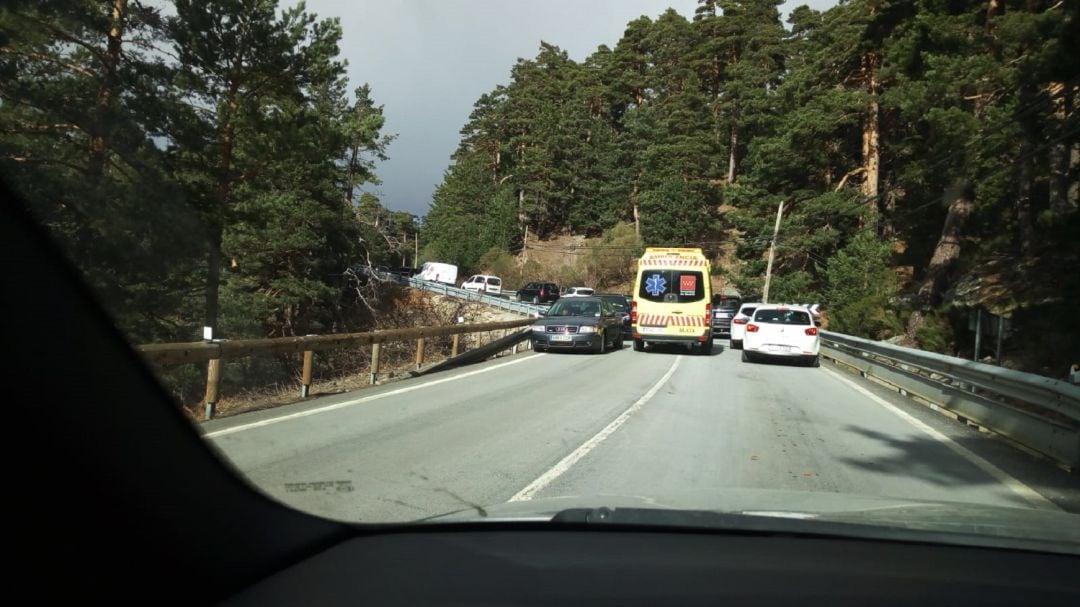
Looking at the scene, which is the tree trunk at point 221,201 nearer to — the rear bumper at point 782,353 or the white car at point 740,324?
the rear bumper at point 782,353

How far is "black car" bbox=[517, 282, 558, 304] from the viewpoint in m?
53.7

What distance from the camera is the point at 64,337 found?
7.38 ft

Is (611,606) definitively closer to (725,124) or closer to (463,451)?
(463,451)

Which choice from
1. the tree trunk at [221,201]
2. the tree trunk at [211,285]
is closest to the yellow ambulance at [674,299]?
the tree trunk at [221,201]

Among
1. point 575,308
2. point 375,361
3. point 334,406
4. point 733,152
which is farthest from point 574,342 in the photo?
point 733,152

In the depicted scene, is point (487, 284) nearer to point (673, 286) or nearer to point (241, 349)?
point (673, 286)

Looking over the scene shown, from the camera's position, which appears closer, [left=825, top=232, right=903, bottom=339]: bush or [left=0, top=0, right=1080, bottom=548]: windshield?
[left=0, top=0, right=1080, bottom=548]: windshield

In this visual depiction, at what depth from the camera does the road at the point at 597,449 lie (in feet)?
19.7

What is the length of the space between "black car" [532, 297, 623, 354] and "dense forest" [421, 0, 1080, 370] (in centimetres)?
1002

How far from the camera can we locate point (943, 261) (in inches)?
1070

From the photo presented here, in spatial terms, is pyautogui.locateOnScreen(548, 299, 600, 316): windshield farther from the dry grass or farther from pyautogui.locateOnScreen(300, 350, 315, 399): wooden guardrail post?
pyautogui.locateOnScreen(300, 350, 315, 399): wooden guardrail post

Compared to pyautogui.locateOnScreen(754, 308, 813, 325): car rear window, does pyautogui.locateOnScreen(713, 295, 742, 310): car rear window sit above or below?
above

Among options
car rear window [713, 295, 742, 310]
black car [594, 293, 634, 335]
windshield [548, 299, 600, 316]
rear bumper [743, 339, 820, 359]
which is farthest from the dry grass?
car rear window [713, 295, 742, 310]

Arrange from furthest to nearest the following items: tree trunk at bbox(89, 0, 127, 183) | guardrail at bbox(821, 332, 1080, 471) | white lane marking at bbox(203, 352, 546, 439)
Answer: white lane marking at bbox(203, 352, 546, 439) < guardrail at bbox(821, 332, 1080, 471) < tree trunk at bbox(89, 0, 127, 183)
